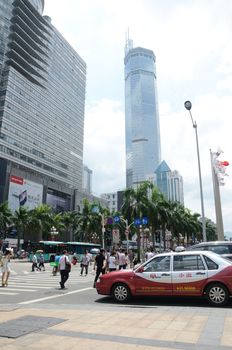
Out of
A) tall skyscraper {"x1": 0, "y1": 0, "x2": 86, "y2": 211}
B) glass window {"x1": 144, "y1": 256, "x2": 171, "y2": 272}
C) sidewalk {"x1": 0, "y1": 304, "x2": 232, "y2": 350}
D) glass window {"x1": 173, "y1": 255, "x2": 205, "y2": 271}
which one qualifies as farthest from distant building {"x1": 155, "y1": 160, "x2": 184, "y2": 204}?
sidewalk {"x1": 0, "y1": 304, "x2": 232, "y2": 350}

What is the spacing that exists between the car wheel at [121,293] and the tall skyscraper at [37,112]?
74374 millimetres

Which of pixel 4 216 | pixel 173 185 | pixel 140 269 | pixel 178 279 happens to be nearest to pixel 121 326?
pixel 178 279

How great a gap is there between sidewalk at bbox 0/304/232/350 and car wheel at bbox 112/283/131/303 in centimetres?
129

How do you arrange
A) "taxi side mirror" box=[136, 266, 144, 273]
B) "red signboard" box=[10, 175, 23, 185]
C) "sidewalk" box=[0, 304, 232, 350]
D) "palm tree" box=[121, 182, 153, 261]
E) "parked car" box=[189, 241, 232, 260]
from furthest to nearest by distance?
"red signboard" box=[10, 175, 23, 185]
"palm tree" box=[121, 182, 153, 261]
"parked car" box=[189, 241, 232, 260]
"taxi side mirror" box=[136, 266, 144, 273]
"sidewalk" box=[0, 304, 232, 350]

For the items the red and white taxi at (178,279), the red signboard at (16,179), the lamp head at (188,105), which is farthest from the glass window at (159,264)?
the red signboard at (16,179)

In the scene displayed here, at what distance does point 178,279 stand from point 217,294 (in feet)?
3.86

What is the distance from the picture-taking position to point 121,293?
11023mm

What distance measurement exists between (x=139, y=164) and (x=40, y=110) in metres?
89.6

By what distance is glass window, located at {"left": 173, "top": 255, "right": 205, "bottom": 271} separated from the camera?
34.1 feet

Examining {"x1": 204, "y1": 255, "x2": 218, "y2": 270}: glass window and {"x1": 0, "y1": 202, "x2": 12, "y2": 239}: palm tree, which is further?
{"x1": 0, "y1": 202, "x2": 12, "y2": 239}: palm tree

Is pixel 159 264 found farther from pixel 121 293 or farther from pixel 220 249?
pixel 220 249

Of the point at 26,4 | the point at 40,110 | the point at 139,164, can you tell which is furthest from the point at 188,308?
the point at 139,164

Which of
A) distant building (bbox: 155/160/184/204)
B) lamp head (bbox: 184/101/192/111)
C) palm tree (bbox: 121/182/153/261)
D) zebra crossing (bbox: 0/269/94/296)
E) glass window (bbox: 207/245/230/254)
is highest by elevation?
distant building (bbox: 155/160/184/204)

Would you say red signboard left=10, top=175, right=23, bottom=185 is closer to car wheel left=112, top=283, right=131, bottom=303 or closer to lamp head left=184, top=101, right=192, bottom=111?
lamp head left=184, top=101, right=192, bottom=111
